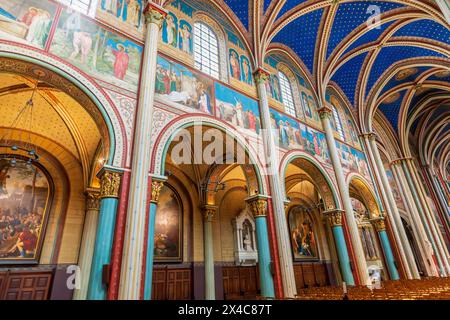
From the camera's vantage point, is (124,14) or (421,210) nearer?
(124,14)

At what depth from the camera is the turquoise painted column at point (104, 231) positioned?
199 inches

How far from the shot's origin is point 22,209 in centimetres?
863

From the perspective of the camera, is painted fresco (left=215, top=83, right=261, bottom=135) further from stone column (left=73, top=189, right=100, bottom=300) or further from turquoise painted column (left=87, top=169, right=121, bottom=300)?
stone column (left=73, top=189, right=100, bottom=300)

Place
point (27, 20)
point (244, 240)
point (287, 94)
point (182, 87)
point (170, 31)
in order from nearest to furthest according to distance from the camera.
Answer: point (27, 20) → point (182, 87) → point (170, 31) → point (287, 94) → point (244, 240)

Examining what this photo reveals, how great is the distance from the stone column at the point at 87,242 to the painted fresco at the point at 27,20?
552 centimetres

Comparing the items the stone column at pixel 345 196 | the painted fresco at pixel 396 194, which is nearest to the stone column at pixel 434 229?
the painted fresco at pixel 396 194

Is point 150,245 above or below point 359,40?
below

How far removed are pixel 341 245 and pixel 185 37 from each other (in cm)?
1085

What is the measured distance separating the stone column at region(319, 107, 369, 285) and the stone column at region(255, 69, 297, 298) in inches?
158

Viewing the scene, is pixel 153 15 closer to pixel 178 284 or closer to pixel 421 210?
pixel 178 284

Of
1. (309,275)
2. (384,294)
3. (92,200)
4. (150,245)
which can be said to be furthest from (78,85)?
(309,275)

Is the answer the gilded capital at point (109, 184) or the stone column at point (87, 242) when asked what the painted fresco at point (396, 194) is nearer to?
the stone column at point (87, 242)

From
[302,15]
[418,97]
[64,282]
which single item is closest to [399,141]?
[418,97]

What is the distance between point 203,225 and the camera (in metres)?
12.9
